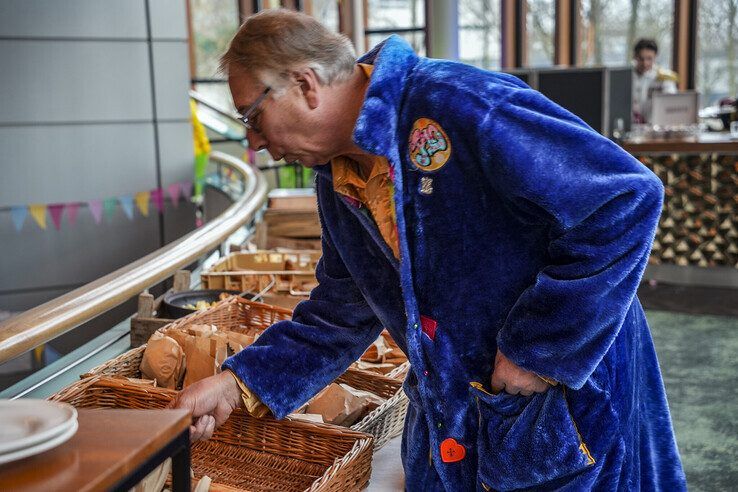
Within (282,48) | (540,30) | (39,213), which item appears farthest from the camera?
(540,30)

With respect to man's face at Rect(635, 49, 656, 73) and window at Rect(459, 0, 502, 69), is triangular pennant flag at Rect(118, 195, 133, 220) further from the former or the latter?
window at Rect(459, 0, 502, 69)

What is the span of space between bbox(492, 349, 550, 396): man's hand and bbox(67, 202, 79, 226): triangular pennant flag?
620 centimetres

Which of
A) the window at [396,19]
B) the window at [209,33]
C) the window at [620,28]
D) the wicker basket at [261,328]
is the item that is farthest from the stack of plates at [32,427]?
the window at [209,33]

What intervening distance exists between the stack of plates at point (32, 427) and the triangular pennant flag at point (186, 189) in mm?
6576

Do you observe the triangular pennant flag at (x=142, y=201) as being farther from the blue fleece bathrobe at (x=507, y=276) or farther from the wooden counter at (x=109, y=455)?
the wooden counter at (x=109, y=455)

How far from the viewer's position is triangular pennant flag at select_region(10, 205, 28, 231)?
21.4ft

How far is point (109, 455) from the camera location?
0.80 metres

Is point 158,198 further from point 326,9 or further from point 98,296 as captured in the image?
point 326,9

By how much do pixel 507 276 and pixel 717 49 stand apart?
9358 mm

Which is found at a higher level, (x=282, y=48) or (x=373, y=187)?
(x=282, y=48)

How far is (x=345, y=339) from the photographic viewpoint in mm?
1566

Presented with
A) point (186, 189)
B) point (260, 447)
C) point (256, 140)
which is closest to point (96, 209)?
point (186, 189)

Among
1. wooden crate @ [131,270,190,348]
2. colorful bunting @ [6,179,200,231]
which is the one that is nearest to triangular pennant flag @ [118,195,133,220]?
colorful bunting @ [6,179,200,231]

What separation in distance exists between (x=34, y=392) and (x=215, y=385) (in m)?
0.79
